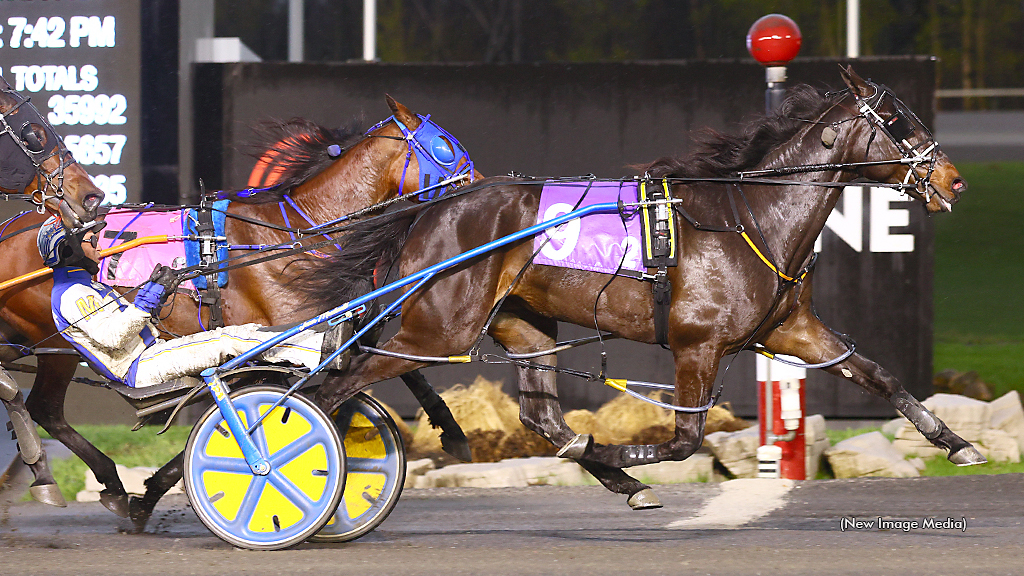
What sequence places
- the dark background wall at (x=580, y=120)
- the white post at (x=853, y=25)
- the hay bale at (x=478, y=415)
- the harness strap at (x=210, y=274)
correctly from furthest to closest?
the white post at (x=853, y=25) < the dark background wall at (x=580, y=120) < the hay bale at (x=478, y=415) < the harness strap at (x=210, y=274)

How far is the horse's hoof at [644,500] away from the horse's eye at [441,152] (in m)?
1.96

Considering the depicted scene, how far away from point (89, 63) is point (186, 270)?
3.39 m

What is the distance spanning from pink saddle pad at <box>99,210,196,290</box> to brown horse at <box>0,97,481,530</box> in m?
0.18

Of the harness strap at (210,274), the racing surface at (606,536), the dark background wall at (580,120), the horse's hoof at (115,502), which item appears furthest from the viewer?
the dark background wall at (580,120)

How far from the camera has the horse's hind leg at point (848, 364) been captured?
507cm

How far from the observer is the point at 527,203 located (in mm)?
5281

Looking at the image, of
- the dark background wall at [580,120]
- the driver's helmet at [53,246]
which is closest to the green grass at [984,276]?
the dark background wall at [580,120]

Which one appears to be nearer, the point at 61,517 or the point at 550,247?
the point at 550,247

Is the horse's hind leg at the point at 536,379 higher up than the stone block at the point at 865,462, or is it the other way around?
the horse's hind leg at the point at 536,379

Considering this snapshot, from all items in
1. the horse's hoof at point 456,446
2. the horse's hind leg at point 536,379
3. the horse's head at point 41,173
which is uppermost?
the horse's head at point 41,173

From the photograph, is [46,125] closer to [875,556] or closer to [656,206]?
[656,206]

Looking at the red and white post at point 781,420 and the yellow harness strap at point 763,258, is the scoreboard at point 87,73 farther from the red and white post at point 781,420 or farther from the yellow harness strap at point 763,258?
the yellow harness strap at point 763,258

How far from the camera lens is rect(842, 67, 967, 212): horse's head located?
495 centimetres

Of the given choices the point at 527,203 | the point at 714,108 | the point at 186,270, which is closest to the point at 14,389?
the point at 186,270
